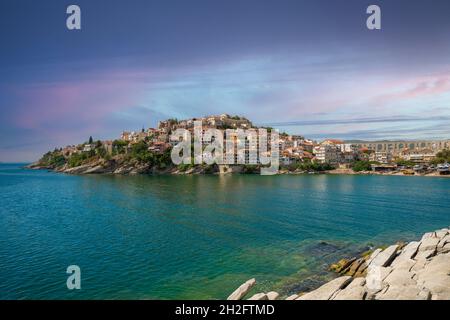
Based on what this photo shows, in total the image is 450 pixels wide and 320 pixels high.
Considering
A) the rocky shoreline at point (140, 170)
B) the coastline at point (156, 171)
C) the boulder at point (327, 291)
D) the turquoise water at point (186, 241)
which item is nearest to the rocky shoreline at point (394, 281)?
the boulder at point (327, 291)

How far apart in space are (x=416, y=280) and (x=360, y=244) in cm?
686

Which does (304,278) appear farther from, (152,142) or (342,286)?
(152,142)

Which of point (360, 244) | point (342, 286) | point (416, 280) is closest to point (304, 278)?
point (342, 286)

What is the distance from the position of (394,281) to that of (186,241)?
922 cm

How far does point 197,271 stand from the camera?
10023mm

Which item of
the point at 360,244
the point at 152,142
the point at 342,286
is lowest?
the point at 360,244

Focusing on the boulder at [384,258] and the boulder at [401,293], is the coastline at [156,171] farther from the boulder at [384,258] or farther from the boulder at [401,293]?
the boulder at [401,293]

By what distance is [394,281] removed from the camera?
6492mm

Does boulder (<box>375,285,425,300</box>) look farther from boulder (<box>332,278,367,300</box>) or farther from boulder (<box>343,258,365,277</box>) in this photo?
boulder (<box>343,258,365,277</box>)

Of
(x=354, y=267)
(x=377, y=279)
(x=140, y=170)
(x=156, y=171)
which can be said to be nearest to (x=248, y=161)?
(x=156, y=171)

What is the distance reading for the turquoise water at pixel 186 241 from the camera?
355 inches

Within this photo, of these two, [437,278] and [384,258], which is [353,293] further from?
[384,258]

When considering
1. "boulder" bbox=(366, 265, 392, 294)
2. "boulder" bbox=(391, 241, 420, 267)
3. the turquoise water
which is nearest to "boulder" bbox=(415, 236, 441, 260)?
"boulder" bbox=(391, 241, 420, 267)
